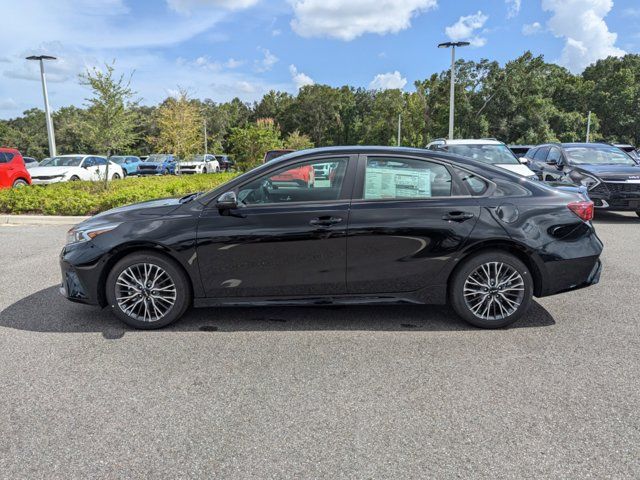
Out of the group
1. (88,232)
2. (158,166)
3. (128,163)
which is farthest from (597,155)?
(128,163)

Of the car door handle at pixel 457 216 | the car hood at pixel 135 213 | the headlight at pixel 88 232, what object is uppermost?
the car hood at pixel 135 213

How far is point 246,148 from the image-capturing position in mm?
26297

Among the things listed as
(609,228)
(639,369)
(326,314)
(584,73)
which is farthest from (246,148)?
(584,73)

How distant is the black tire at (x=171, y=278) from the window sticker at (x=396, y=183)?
1.80 meters

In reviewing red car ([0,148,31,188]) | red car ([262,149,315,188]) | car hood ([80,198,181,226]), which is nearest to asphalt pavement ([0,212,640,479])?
car hood ([80,198,181,226])

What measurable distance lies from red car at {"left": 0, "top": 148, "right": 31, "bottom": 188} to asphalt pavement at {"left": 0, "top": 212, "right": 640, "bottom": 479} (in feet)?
41.6

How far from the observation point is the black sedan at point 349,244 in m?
4.22

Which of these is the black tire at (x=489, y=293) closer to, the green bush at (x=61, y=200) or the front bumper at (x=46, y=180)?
the green bush at (x=61, y=200)

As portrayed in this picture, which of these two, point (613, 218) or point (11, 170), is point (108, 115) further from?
point (613, 218)

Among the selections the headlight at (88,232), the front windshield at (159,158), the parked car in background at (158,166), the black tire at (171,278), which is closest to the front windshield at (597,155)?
the black tire at (171,278)

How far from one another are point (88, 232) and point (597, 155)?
461 inches

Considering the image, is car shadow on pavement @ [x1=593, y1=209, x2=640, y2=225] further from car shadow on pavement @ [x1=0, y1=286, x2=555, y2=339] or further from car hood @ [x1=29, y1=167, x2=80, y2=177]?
car hood @ [x1=29, y1=167, x2=80, y2=177]

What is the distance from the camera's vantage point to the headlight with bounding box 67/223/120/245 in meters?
4.33

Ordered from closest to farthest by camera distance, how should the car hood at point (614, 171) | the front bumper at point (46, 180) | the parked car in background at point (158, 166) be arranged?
1. the car hood at point (614, 171)
2. the front bumper at point (46, 180)
3. the parked car in background at point (158, 166)
